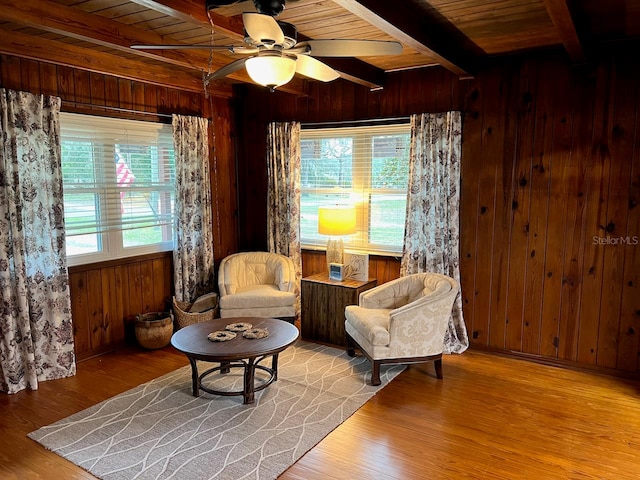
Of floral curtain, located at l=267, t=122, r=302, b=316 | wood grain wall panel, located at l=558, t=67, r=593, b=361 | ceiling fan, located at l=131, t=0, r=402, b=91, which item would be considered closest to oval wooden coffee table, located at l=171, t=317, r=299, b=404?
floral curtain, located at l=267, t=122, r=302, b=316

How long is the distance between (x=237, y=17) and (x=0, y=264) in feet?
7.85

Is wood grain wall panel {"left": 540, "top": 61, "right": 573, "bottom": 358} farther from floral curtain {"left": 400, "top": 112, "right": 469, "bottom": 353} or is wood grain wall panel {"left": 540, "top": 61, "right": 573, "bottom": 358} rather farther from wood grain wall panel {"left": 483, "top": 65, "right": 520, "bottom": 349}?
floral curtain {"left": 400, "top": 112, "right": 469, "bottom": 353}

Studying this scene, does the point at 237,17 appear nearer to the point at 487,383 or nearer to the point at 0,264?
the point at 0,264

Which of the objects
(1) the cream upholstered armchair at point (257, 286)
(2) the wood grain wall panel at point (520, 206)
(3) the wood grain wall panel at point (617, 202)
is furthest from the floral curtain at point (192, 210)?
(3) the wood grain wall panel at point (617, 202)

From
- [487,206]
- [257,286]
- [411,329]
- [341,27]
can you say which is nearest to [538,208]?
[487,206]

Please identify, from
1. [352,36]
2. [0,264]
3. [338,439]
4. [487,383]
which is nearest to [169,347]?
[0,264]

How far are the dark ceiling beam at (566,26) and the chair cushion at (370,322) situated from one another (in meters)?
2.32

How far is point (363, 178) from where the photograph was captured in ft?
16.1

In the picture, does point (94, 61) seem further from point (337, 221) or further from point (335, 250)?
point (335, 250)

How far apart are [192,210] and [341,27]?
8.22 feet

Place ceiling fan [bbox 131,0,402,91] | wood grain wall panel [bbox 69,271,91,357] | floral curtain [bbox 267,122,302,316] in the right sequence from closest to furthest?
ceiling fan [bbox 131,0,402,91] → wood grain wall panel [bbox 69,271,91,357] → floral curtain [bbox 267,122,302,316]

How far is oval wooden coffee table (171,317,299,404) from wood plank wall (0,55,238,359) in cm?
120

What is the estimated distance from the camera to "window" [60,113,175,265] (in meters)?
4.06

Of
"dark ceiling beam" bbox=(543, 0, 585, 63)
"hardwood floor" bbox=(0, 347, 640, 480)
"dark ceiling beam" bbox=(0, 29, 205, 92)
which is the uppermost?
"dark ceiling beam" bbox=(0, 29, 205, 92)
